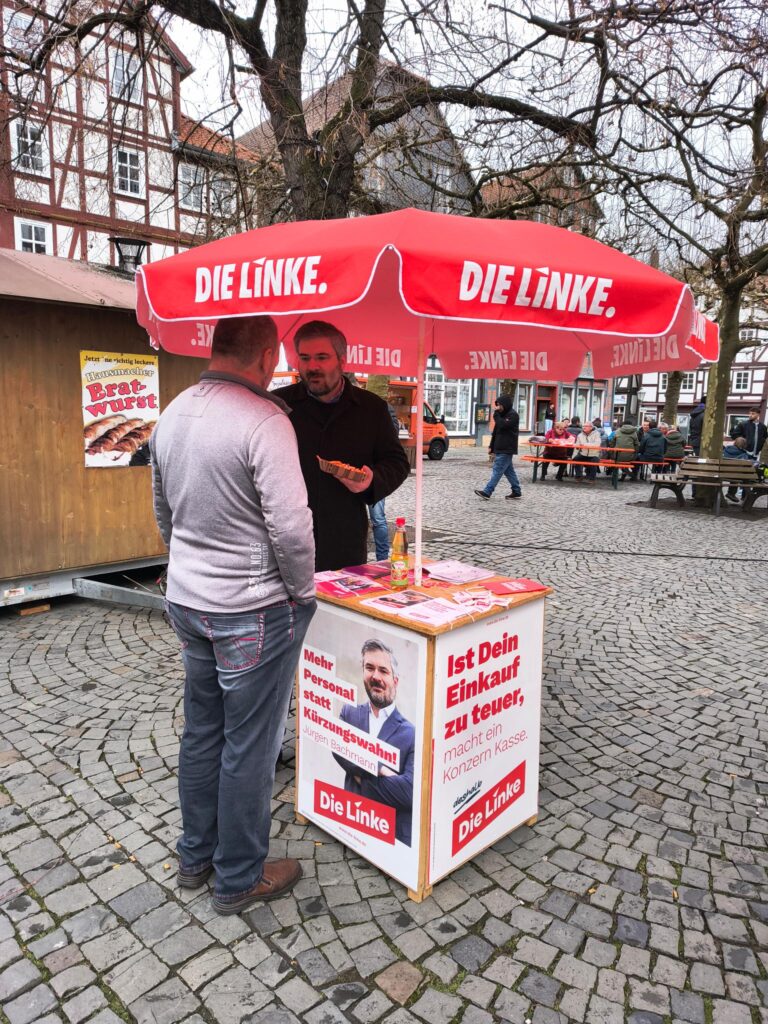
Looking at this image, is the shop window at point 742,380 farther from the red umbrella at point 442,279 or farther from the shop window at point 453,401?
the red umbrella at point 442,279

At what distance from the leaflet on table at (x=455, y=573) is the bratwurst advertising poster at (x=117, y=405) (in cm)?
387

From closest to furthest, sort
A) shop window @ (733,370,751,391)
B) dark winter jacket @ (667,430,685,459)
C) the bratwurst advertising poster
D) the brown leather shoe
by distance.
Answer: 1. the brown leather shoe
2. the bratwurst advertising poster
3. dark winter jacket @ (667,430,685,459)
4. shop window @ (733,370,751,391)

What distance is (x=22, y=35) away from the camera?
600 cm

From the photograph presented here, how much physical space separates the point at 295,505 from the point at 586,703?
282 centimetres

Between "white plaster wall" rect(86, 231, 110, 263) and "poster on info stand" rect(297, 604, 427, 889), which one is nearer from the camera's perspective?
"poster on info stand" rect(297, 604, 427, 889)

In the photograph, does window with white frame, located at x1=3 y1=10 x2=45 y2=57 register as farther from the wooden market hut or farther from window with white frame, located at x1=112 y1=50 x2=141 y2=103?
the wooden market hut

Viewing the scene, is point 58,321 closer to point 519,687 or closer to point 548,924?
point 519,687

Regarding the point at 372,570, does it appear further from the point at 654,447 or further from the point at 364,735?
the point at 654,447

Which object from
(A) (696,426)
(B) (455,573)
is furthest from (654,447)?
(B) (455,573)

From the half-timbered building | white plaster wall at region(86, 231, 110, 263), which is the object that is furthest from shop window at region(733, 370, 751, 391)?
the half-timbered building

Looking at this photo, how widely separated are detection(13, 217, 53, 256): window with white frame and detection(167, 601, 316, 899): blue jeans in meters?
23.3

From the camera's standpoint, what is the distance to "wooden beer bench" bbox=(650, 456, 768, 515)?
1130 centimetres

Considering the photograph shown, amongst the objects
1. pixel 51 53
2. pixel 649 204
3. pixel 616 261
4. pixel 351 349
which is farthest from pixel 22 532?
pixel 649 204

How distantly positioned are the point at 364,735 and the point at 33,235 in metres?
24.3
